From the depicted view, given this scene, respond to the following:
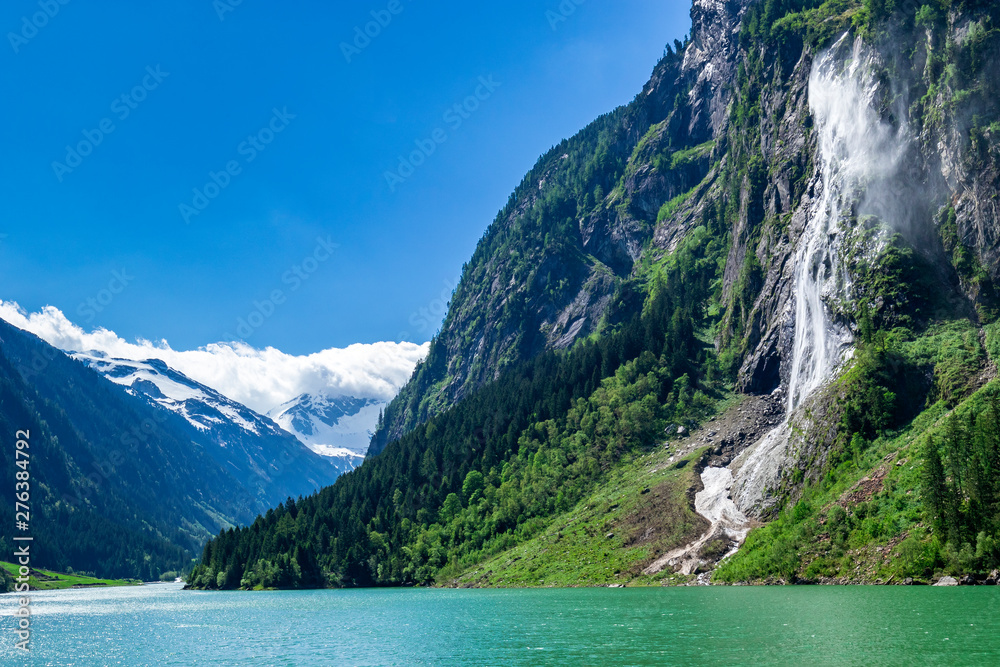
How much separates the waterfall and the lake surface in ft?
243

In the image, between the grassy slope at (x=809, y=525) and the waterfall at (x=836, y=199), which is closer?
the grassy slope at (x=809, y=525)

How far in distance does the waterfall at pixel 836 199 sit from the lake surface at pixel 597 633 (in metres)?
74.1

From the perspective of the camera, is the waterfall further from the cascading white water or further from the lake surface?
the lake surface

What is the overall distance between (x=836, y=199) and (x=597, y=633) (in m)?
138

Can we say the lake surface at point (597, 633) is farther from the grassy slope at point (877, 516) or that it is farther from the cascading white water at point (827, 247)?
the cascading white water at point (827, 247)

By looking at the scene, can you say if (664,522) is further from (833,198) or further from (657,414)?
(833,198)

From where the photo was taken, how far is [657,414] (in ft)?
610

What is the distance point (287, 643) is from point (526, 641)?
22.2 meters

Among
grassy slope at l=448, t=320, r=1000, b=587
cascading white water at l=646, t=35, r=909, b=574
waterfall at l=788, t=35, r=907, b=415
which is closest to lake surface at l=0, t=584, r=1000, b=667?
grassy slope at l=448, t=320, r=1000, b=587

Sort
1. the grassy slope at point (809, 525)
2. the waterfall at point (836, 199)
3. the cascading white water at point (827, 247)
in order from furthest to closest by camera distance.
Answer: the waterfall at point (836, 199), the cascading white water at point (827, 247), the grassy slope at point (809, 525)

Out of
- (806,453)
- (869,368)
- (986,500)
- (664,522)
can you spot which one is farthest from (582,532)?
(986,500)

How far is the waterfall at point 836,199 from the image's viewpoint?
509 feet

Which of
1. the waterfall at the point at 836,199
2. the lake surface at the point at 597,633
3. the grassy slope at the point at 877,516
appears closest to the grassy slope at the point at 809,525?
the grassy slope at the point at 877,516

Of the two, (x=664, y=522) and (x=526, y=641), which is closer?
(x=526, y=641)
